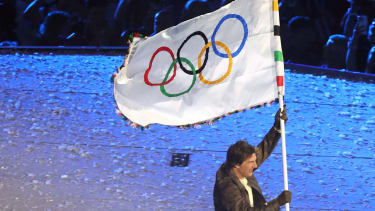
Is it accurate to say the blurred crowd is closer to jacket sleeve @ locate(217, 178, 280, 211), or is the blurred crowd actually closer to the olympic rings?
the olympic rings

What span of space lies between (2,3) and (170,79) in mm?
4999

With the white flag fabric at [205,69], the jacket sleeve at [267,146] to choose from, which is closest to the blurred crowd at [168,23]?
the white flag fabric at [205,69]

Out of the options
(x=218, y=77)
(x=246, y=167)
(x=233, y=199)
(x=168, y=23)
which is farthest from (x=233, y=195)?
(x=168, y=23)

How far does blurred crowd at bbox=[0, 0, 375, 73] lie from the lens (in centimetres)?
676

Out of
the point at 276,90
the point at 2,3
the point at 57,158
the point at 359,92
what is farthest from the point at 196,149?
the point at 2,3

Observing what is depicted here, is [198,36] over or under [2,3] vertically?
over

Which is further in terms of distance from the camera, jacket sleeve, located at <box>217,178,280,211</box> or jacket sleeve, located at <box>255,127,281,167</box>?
jacket sleeve, located at <box>255,127,281,167</box>

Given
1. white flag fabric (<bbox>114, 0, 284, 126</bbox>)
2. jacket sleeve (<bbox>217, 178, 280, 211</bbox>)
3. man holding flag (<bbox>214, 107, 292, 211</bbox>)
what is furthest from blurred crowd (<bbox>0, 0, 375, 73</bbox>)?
jacket sleeve (<bbox>217, 178, 280, 211</bbox>)

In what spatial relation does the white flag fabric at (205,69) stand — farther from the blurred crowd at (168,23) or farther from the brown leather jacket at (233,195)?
the blurred crowd at (168,23)

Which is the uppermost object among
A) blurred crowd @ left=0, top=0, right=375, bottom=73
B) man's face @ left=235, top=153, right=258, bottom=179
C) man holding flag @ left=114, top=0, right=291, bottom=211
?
man holding flag @ left=114, top=0, right=291, bottom=211

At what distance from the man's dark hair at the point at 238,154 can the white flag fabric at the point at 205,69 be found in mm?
232

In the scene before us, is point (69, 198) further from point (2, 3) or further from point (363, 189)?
point (2, 3)

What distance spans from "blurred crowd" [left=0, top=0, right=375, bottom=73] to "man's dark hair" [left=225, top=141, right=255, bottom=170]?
3953mm

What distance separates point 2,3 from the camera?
771 centimetres
